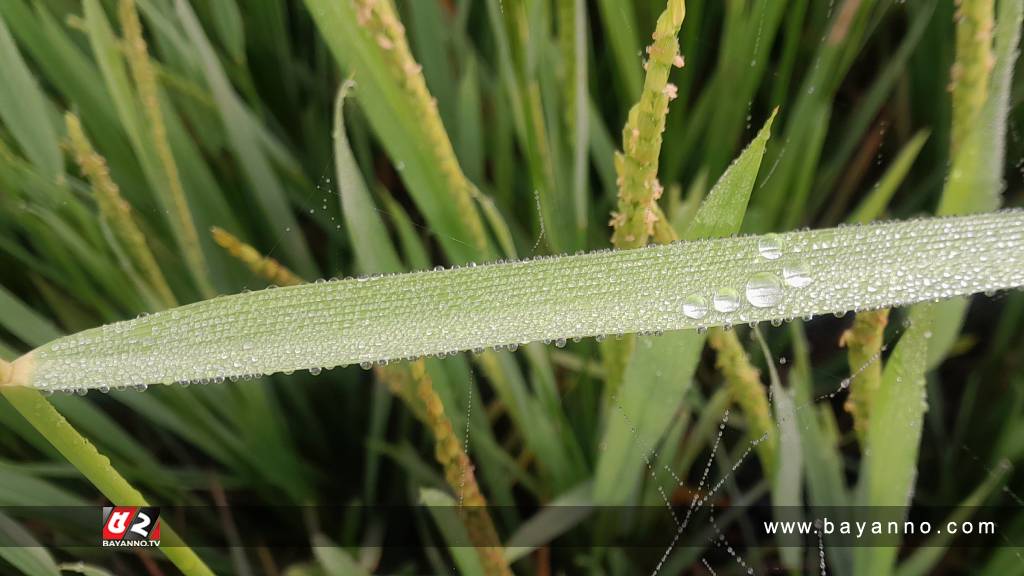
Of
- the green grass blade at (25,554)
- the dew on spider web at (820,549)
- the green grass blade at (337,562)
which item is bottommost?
the green grass blade at (25,554)

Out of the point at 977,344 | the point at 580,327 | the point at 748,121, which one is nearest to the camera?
the point at 580,327

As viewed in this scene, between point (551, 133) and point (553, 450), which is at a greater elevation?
point (551, 133)

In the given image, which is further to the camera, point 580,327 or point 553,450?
point 553,450

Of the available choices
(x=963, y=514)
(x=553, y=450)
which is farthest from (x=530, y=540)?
(x=963, y=514)

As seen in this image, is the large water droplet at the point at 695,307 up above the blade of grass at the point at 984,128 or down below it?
below

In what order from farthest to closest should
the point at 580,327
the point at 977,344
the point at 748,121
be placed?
the point at 977,344 < the point at 748,121 < the point at 580,327

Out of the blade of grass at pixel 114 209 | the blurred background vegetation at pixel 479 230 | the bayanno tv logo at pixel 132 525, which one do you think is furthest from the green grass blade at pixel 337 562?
the blade of grass at pixel 114 209

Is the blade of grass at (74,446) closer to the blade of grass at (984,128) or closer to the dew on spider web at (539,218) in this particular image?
the dew on spider web at (539,218)

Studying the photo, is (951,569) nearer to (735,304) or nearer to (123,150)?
(735,304)
